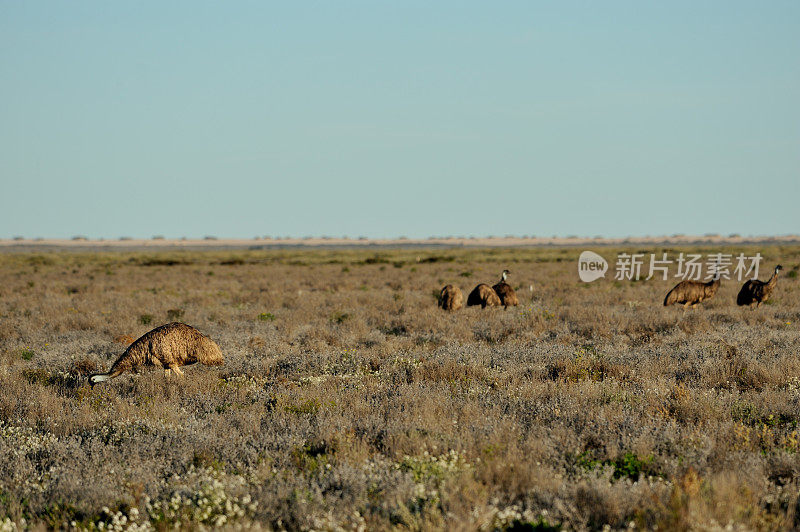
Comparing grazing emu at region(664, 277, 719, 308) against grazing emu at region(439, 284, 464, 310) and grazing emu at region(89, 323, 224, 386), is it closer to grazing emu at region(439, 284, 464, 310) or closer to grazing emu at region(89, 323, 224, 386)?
grazing emu at region(439, 284, 464, 310)

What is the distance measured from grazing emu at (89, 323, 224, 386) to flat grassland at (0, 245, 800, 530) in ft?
1.07

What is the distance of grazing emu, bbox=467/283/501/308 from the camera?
1777 centimetres

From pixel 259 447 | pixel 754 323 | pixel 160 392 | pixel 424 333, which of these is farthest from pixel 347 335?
pixel 754 323

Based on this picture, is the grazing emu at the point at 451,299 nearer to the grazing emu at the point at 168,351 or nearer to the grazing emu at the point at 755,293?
the grazing emu at the point at 755,293

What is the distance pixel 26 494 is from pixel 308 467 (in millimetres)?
2496

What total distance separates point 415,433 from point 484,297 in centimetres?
1203

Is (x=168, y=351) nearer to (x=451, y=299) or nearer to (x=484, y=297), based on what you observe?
(x=451, y=299)

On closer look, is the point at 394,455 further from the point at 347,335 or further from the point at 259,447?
the point at 347,335

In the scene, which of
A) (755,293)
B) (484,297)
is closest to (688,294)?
(755,293)

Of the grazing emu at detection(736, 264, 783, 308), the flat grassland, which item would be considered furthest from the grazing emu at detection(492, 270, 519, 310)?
the grazing emu at detection(736, 264, 783, 308)

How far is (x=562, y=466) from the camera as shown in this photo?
5426 mm

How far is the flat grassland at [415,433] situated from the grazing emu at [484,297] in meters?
4.54

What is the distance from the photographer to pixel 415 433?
19.7 feet

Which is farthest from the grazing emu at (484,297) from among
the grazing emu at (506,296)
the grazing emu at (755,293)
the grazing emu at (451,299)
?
the grazing emu at (755,293)
